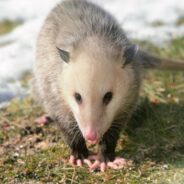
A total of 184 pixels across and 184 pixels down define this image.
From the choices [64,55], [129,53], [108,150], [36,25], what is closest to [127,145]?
[108,150]

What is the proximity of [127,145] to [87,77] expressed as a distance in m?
0.85

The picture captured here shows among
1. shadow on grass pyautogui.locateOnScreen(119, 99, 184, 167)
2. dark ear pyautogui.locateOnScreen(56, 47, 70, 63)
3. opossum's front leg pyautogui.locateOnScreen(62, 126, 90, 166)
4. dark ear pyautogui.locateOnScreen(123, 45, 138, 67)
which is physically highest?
dark ear pyautogui.locateOnScreen(56, 47, 70, 63)

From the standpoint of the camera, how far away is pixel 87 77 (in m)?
3.07

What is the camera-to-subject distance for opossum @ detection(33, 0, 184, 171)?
3.07 m

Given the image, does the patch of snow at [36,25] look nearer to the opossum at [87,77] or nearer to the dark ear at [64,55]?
the opossum at [87,77]

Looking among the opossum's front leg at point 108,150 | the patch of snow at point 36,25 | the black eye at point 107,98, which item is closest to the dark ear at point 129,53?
the black eye at point 107,98

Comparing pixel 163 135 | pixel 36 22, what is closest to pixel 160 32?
pixel 36 22

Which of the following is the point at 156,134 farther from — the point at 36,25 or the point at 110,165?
the point at 36,25

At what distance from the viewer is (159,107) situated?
423 centimetres

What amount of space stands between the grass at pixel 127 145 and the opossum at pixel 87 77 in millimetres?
139

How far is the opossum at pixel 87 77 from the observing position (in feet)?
10.1

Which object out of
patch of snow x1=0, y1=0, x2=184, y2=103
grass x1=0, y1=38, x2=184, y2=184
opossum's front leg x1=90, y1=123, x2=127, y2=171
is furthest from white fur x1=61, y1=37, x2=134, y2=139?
patch of snow x1=0, y1=0, x2=184, y2=103

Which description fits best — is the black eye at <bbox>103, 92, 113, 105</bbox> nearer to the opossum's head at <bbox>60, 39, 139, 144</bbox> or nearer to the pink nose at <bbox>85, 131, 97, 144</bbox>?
the opossum's head at <bbox>60, 39, 139, 144</bbox>

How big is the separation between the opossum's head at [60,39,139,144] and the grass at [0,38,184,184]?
377mm
